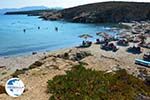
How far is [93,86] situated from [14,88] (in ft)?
18.9

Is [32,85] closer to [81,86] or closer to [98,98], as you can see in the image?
[81,86]

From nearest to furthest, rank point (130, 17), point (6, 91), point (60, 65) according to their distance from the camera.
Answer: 1. point (6, 91)
2. point (60, 65)
3. point (130, 17)

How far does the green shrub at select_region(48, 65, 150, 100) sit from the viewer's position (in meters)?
20.9

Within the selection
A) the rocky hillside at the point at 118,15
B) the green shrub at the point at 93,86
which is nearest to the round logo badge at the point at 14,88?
the green shrub at the point at 93,86

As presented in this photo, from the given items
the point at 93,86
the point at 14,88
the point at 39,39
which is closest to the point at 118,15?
the point at 39,39

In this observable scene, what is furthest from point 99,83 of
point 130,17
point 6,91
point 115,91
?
→ point 130,17

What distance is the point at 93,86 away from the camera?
22375 mm

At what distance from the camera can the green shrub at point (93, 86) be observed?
68.4ft

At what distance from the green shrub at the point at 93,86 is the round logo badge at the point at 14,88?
2.07 meters

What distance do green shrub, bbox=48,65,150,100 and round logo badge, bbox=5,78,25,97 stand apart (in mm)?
2073

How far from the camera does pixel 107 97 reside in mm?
20844

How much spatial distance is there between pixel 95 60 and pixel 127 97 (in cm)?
1274

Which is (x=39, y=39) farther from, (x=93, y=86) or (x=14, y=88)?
(x=93, y=86)

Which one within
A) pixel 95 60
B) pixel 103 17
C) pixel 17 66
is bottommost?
pixel 103 17
